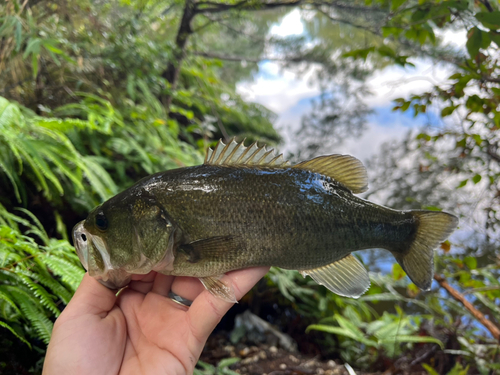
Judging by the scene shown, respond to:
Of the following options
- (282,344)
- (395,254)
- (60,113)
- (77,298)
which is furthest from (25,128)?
(282,344)

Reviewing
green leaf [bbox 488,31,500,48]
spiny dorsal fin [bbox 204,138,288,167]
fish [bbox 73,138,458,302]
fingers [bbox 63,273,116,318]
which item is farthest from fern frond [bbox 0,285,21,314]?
green leaf [bbox 488,31,500,48]

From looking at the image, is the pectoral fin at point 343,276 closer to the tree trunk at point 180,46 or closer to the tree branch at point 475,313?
the tree branch at point 475,313

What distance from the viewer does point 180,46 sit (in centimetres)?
465

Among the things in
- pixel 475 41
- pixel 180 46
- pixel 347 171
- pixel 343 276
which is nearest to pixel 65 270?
pixel 343 276

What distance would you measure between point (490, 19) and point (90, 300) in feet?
7.42

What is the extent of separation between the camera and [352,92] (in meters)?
7.34

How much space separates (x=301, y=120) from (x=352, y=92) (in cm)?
137

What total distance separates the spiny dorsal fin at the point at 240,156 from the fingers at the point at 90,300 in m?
0.79

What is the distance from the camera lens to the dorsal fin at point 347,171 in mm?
1591

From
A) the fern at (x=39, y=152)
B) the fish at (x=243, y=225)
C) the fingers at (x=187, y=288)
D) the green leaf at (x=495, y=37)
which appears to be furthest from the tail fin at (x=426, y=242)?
the fern at (x=39, y=152)

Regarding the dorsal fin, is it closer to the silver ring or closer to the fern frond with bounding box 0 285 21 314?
the silver ring

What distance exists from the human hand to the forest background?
274mm

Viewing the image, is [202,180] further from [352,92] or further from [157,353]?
[352,92]

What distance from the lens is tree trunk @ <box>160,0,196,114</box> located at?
4.38 meters
